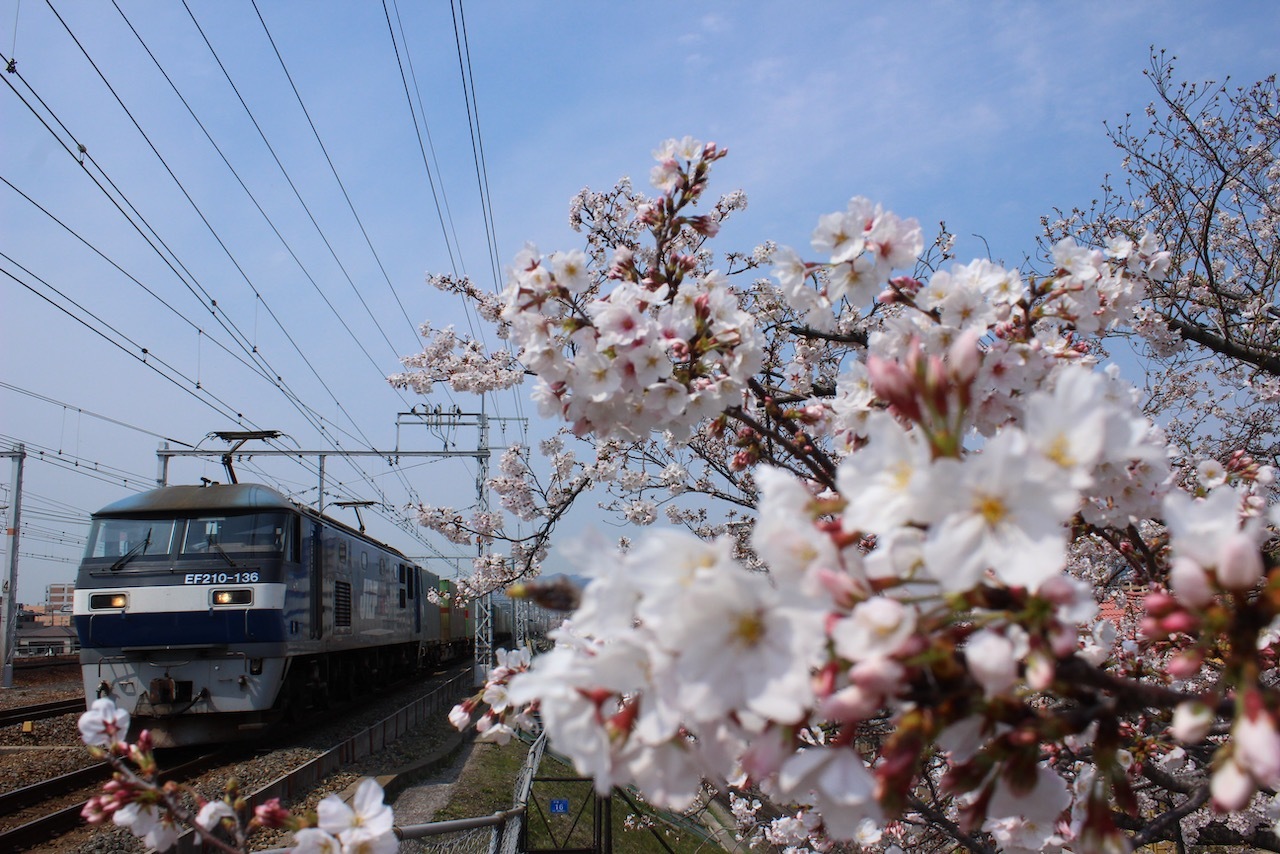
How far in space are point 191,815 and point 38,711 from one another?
13242 mm

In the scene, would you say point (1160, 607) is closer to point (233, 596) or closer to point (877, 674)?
point (877, 674)

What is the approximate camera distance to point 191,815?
2.32m

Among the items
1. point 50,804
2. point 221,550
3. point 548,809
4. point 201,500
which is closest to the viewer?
point 50,804

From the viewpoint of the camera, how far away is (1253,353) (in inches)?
197

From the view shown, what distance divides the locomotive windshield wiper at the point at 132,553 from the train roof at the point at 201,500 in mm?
331

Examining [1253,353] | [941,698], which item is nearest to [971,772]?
[941,698]

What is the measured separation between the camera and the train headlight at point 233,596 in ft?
30.8

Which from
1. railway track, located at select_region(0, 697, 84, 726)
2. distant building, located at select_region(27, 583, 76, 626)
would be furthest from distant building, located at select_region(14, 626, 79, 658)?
railway track, located at select_region(0, 697, 84, 726)

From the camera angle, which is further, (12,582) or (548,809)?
(12,582)

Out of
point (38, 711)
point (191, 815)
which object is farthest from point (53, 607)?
point (191, 815)

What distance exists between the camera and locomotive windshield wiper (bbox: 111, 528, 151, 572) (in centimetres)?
936

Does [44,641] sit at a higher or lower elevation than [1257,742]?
higher

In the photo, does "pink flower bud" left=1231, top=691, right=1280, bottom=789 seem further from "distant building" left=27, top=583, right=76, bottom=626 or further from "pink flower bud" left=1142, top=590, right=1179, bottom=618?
"distant building" left=27, top=583, right=76, bottom=626

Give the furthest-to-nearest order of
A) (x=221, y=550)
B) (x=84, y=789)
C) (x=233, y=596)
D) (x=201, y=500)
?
(x=201, y=500) → (x=221, y=550) → (x=233, y=596) → (x=84, y=789)
